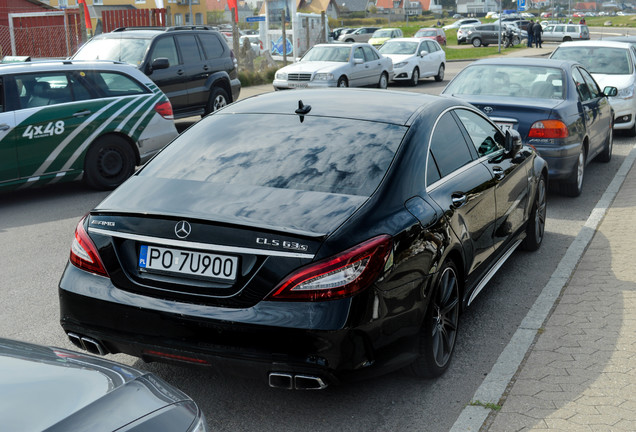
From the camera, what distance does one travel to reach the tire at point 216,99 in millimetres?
15911

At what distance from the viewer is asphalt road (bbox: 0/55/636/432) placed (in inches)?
161

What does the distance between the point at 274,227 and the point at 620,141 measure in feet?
40.0

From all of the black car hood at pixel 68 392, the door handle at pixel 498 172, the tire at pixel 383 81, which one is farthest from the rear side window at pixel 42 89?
the tire at pixel 383 81

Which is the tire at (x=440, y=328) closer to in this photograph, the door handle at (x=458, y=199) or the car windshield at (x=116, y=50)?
the door handle at (x=458, y=199)

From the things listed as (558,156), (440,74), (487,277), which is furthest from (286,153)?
(440,74)

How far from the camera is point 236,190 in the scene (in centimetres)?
409

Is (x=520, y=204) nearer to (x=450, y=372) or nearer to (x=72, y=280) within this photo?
(x=450, y=372)

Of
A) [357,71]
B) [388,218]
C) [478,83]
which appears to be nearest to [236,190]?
[388,218]

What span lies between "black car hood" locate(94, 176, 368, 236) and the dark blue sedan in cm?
541

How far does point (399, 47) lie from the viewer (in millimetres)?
28250

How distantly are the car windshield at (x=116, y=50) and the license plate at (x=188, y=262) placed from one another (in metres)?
11.5

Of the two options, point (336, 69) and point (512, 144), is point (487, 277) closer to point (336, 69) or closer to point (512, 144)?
point (512, 144)

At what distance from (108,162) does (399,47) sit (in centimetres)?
1962

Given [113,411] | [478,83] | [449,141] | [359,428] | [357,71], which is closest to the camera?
[113,411]
